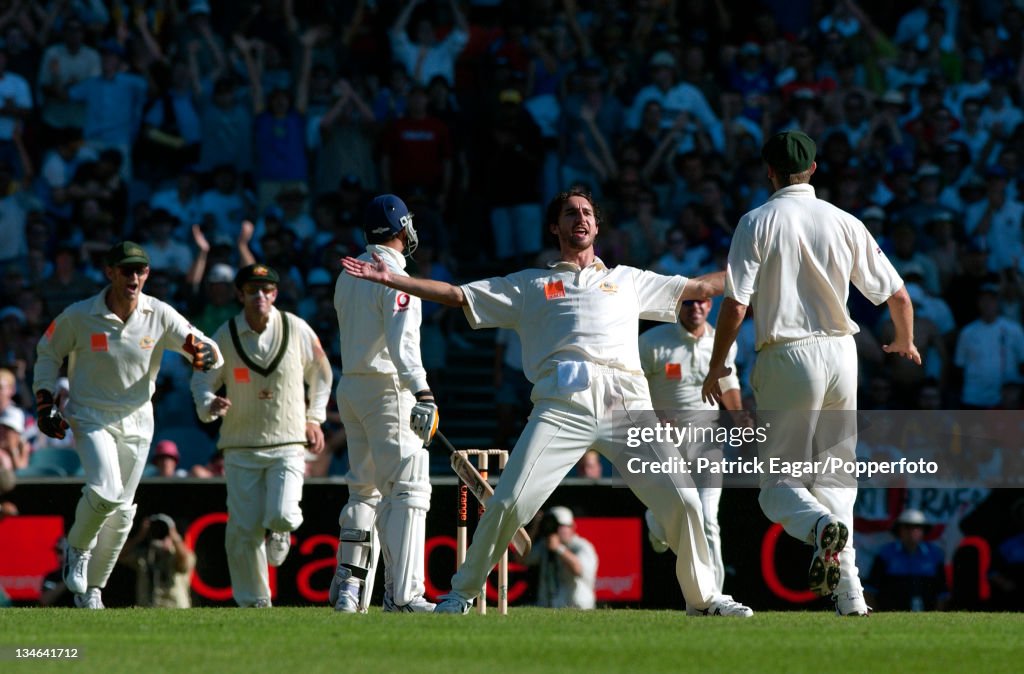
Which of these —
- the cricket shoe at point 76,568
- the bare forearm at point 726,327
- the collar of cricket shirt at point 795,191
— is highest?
the collar of cricket shirt at point 795,191

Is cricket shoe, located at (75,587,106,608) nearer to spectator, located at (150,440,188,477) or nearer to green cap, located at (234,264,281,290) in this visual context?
green cap, located at (234,264,281,290)

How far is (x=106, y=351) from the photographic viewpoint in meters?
12.4

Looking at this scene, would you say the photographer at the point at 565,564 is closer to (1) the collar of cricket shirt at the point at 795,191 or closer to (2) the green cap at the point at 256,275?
(2) the green cap at the point at 256,275

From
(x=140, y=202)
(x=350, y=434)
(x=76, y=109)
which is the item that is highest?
(x=76, y=109)

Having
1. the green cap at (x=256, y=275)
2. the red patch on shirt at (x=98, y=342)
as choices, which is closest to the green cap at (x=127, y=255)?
the red patch on shirt at (x=98, y=342)

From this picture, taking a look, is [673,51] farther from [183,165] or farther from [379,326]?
[379,326]

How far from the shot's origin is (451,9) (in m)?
22.3

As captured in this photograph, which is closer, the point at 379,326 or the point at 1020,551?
the point at 379,326

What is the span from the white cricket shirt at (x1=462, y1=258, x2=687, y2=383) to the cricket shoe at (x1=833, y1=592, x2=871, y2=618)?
1671 millimetres

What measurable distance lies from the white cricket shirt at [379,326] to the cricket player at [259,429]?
200cm

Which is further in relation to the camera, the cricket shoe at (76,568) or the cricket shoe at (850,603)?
the cricket shoe at (76,568)

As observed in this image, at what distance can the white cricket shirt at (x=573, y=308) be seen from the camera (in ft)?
31.8

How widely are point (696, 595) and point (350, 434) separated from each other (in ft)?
8.70

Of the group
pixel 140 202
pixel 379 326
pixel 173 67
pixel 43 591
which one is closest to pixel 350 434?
pixel 379 326
